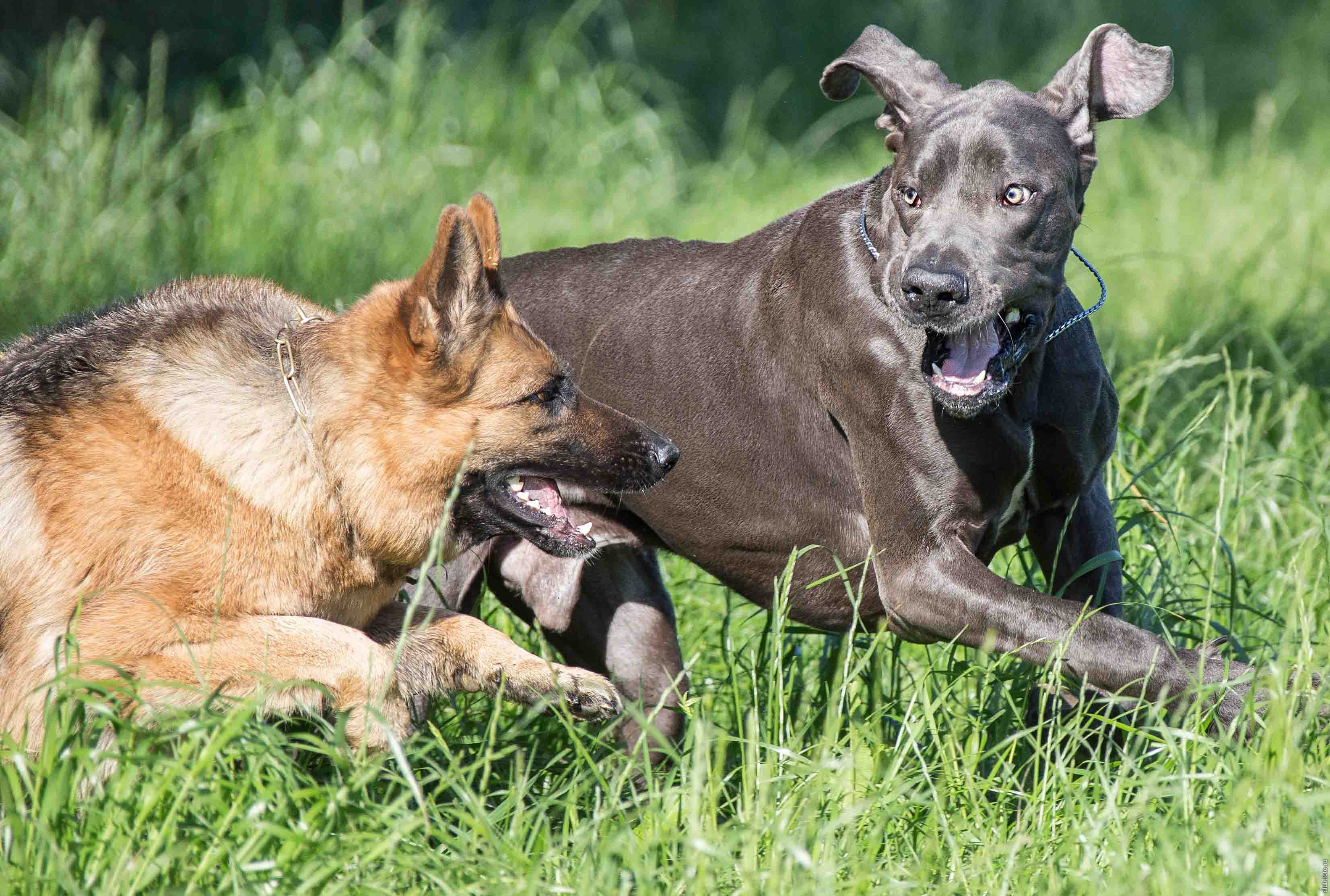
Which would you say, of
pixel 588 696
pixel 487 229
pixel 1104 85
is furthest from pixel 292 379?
pixel 1104 85

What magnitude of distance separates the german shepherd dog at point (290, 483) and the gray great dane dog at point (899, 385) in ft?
1.30

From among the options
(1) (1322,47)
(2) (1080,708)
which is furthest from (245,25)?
(1) (1322,47)

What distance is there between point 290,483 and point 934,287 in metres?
1.63

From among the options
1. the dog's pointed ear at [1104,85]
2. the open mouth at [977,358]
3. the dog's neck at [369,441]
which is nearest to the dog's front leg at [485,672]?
the dog's neck at [369,441]

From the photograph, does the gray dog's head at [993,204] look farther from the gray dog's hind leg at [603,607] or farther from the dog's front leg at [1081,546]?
the gray dog's hind leg at [603,607]

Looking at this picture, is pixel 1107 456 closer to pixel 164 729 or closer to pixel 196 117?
pixel 164 729

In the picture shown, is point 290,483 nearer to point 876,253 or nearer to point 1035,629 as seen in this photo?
point 876,253

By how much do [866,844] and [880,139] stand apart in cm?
811

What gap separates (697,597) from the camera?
5.25 meters

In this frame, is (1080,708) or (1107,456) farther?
(1107,456)

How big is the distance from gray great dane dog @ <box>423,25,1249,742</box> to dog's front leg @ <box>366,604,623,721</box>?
0.28 meters

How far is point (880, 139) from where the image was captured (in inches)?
417

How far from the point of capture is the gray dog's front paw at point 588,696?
141 inches

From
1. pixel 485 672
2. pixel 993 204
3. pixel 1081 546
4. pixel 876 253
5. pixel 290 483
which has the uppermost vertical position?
pixel 993 204
